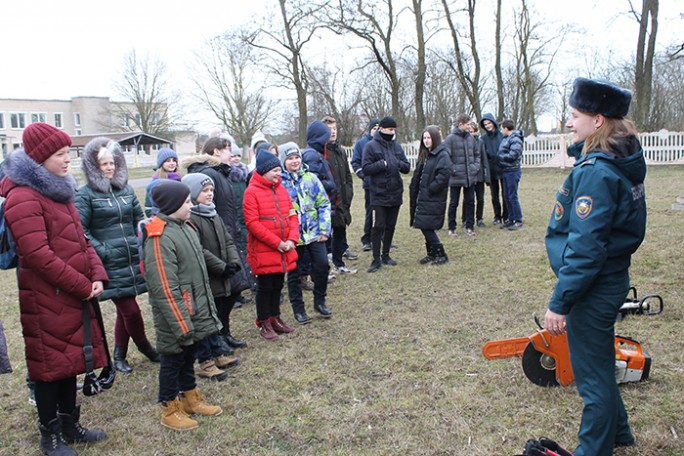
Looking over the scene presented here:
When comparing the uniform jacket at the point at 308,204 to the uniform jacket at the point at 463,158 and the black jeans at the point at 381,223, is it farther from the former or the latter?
the uniform jacket at the point at 463,158

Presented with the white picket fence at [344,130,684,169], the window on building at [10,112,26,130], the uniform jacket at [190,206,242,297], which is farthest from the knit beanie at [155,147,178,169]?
the window on building at [10,112,26,130]

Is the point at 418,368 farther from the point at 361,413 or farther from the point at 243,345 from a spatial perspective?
the point at 243,345

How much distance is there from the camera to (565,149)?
1819 cm

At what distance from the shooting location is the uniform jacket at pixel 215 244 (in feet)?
14.4

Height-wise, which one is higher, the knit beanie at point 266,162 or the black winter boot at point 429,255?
the knit beanie at point 266,162

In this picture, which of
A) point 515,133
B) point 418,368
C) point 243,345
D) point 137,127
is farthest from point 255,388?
point 137,127

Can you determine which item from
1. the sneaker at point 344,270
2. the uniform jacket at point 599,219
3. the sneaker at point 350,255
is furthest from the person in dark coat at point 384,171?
the uniform jacket at point 599,219

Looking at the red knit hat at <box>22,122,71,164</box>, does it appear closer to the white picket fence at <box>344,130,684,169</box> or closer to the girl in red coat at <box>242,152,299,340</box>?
the girl in red coat at <box>242,152,299,340</box>

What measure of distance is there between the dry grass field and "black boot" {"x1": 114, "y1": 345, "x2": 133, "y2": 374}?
0.29 ft

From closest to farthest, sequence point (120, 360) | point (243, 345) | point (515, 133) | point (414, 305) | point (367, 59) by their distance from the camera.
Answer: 1. point (120, 360)
2. point (243, 345)
3. point (414, 305)
4. point (515, 133)
5. point (367, 59)

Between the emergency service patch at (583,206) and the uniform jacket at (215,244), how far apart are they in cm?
272

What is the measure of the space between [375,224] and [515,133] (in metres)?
3.51

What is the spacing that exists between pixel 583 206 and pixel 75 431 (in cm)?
322

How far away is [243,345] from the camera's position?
16.4 ft
